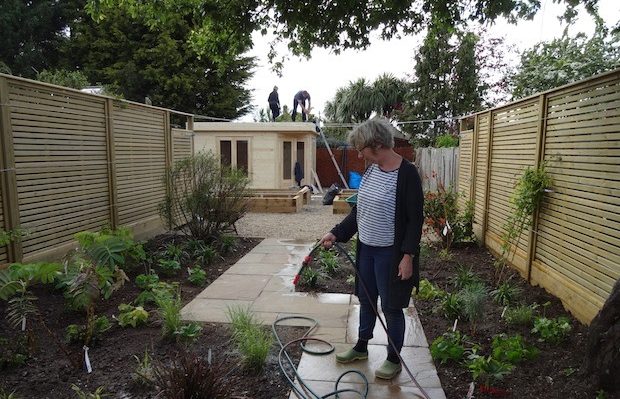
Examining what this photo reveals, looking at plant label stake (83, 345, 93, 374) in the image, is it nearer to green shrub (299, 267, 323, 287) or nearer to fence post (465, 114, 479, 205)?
green shrub (299, 267, 323, 287)

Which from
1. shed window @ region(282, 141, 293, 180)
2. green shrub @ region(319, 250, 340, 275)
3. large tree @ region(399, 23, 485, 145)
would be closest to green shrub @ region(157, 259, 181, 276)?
green shrub @ region(319, 250, 340, 275)

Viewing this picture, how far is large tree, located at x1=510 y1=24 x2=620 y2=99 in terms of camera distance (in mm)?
8344

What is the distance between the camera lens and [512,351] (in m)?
2.93

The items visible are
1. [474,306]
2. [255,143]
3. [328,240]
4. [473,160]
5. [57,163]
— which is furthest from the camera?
[255,143]

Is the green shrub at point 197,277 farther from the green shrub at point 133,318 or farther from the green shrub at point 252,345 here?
the green shrub at point 252,345

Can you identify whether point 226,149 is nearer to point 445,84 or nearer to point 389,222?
point 445,84

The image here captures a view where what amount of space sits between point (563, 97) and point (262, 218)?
7350 mm

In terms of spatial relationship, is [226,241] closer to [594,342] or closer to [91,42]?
[594,342]

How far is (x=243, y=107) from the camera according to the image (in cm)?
2461

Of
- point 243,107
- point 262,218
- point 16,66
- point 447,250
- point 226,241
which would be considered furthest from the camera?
point 243,107

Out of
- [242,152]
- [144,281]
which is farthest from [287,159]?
[144,281]

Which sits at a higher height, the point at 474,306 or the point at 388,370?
the point at 474,306

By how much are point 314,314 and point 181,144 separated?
548 centimetres

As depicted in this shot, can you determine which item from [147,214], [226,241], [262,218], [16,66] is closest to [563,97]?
[226,241]
